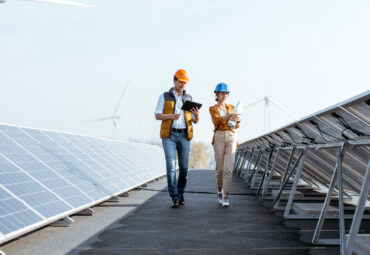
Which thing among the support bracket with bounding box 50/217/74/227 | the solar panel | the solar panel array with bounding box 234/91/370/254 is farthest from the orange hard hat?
the solar panel

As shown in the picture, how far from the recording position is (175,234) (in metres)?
5.36

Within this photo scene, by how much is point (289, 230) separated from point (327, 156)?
1.93 metres

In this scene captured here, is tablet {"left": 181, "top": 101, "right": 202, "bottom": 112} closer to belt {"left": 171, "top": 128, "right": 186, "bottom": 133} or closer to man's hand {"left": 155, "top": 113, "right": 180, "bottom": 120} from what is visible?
man's hand {"left": 155, "top": 113, "right": 180, "bottom": 120}

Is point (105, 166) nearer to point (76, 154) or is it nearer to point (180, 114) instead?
point (76, 154)

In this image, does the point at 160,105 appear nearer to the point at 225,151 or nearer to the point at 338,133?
the point at 225,151

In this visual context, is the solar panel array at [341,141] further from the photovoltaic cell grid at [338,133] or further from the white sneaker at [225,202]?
the white sneaker at [225,202]

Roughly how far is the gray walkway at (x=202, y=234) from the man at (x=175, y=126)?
0.67 m

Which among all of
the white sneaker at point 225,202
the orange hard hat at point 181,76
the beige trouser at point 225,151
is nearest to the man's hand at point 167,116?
the orange hard hat at point 181,76

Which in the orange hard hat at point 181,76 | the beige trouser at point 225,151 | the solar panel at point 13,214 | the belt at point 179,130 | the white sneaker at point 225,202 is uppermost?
the orange hard hat at point 181,76

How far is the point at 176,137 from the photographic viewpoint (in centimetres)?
809

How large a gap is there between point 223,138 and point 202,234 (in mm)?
3417

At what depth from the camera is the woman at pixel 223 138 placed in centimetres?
845

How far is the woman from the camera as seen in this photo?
8.45m

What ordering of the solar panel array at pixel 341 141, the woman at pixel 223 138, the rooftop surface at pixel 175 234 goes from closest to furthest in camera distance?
the solar panel array at pixel 341 141
the rooftop surface at pixel 175 234
the woman at pixel 223 138
